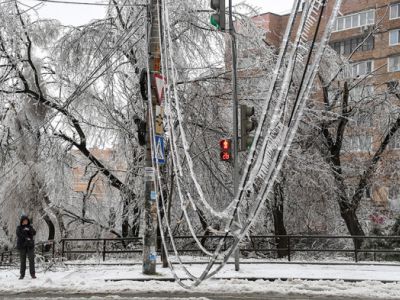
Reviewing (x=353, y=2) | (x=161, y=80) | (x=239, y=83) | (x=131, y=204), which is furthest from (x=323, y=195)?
(x=353, y=2)

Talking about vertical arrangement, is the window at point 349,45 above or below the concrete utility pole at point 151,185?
above

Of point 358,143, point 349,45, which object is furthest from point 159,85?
point 349,45

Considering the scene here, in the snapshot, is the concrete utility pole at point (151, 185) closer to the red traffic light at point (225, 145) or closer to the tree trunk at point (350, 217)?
the red traffic light at point (225, 145)

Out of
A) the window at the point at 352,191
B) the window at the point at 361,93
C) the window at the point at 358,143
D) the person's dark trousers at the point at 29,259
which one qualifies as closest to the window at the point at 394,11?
the window at the point at 361,93

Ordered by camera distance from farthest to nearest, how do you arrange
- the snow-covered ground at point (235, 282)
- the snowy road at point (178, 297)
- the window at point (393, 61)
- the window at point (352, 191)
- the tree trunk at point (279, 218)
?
the window at point (393, 61) < the window at point (352, 191) < the tree trunk at point (279, 218) < the snow-covered ground at point (235, 282) < the snowy road at point (178, 297)

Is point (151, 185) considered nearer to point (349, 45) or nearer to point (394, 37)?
point (349, 45)

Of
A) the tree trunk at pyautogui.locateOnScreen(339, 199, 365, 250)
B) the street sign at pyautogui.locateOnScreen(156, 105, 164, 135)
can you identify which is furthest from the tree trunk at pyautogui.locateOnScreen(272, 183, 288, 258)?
the street sign at pyautogui.locateOnScreen(156, 105, 164, 135)

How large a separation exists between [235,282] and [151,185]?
127 inches

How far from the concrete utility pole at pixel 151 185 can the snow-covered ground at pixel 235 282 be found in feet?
1.57

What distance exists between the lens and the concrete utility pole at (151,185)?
13.8m

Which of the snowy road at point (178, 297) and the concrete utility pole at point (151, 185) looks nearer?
the snowy road at point (178, 297)

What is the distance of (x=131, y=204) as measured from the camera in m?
19.8

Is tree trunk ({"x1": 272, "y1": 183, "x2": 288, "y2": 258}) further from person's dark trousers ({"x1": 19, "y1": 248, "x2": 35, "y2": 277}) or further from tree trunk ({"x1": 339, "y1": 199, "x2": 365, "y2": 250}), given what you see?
person's dark trousers ({"x1": 19, "y1": 248, "x2": 35, "y2": 277})

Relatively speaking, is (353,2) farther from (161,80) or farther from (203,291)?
(203,291)
